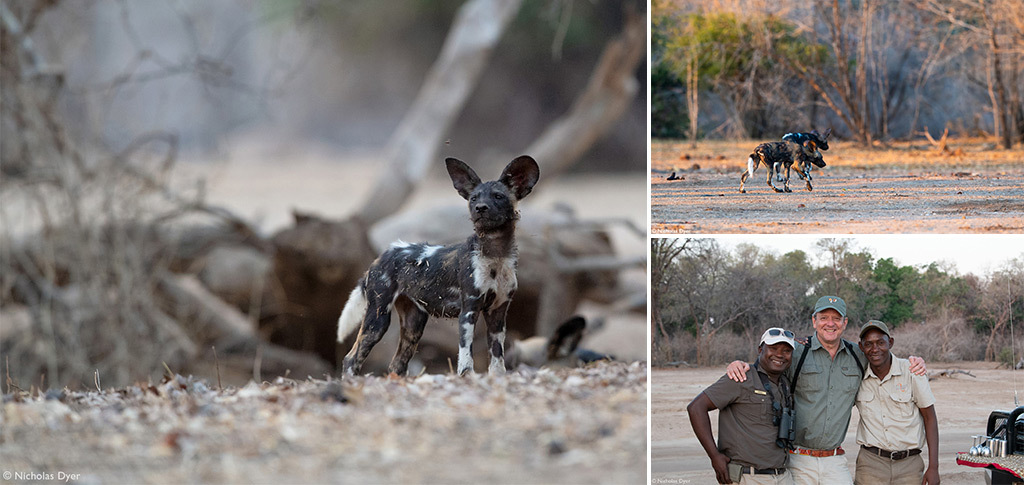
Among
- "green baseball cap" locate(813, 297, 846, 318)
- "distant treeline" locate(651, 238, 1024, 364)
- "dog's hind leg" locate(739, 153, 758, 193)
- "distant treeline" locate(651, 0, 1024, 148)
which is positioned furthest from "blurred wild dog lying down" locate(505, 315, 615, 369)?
"green baseball cap" locate(813, 297, 846, 318)

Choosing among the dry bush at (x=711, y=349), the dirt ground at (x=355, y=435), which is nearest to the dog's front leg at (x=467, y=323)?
the dirt ground at (x=355, y=435)

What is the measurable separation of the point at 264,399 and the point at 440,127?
859 centimetres

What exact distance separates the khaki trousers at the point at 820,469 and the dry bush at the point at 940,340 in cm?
133

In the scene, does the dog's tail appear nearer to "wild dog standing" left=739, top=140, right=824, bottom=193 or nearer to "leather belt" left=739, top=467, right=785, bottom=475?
"leather belt" left=739, top=467, right=785, bottom=475

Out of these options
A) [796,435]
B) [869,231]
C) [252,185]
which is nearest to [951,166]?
[869,231]

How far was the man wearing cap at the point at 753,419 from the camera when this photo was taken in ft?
15.0

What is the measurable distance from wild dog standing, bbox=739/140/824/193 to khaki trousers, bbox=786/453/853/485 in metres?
2.13

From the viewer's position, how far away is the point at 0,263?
9.38m

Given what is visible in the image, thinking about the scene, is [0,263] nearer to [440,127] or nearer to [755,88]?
[440,127]

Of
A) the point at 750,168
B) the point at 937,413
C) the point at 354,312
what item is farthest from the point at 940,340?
the point at 354,312

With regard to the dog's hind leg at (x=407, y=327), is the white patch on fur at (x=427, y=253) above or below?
above

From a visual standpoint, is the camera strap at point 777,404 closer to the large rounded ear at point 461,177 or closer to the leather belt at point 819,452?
the leather belt at point 819,452

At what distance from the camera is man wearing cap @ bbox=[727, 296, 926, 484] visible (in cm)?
467

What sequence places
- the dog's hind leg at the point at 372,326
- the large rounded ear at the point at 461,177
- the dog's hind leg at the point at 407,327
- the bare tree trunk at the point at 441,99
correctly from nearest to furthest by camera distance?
the large rounded ear at the point at 461,177, the dog's hind leg at the point at 372,326, the dog's hind leg at the point at 407,327, the bare tree trunk at the point at 441,99
